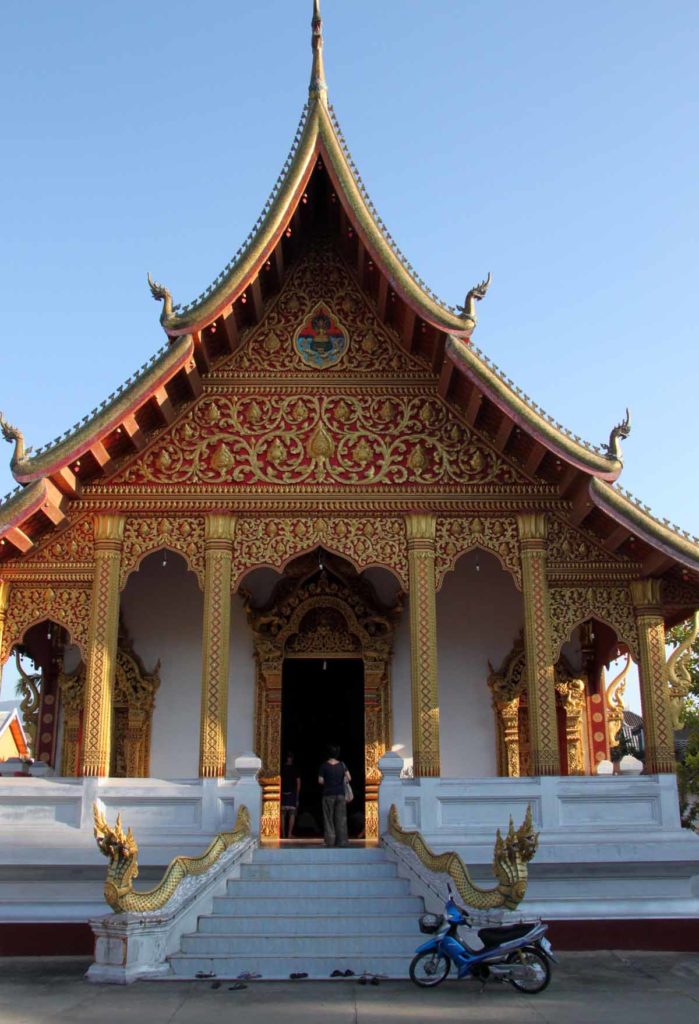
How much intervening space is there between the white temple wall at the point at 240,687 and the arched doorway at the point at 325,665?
0.44 ft

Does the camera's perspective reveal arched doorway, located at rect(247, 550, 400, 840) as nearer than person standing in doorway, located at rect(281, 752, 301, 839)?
Yes

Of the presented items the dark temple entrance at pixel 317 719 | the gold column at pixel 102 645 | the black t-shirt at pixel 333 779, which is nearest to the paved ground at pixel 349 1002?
the gold column at pixel 102 645

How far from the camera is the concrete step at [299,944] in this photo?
7.20 m

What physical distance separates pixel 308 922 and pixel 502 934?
5.34 feet

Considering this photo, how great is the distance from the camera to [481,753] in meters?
11.5

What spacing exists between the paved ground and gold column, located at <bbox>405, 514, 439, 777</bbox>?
8.59 ft

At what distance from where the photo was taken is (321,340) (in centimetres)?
1062

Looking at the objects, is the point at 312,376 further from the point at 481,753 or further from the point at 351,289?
the point at 481,753

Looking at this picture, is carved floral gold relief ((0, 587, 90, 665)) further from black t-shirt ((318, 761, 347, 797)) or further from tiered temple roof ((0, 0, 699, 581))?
black t-shirt ((318, 761, 347, 797))

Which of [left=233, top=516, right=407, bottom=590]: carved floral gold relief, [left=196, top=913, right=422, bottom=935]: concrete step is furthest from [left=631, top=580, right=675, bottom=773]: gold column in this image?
[left=196, top=913, right=422, bottom=935]: concrete step

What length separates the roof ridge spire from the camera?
404 inches

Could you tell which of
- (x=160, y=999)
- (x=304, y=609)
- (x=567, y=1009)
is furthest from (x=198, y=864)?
(x=304, y=609)

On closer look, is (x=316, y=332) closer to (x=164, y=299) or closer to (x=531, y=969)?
(x=164, y=299)

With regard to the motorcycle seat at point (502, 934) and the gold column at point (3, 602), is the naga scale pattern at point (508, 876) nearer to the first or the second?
the motorcycle seat at point (502, 934)
